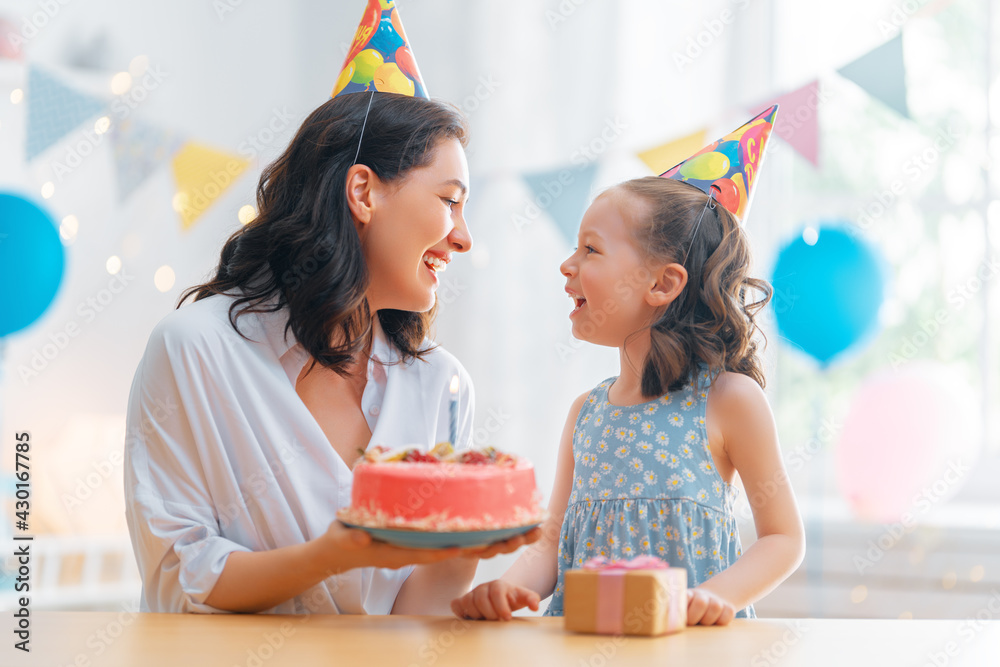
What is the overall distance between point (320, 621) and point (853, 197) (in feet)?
8.73

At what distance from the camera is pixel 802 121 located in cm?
229

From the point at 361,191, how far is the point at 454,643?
0.80 m

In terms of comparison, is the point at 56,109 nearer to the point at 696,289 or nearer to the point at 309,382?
the point at 309,382

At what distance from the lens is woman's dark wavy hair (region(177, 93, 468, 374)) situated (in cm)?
132

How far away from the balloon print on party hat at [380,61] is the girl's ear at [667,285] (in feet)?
1.85

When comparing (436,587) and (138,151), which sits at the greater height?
(138,151)

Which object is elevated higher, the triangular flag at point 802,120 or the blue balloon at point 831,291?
the triangular flag at point 802,120

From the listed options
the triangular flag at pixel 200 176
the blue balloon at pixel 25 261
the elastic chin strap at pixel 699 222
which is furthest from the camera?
the triangular flag at pixel 200 176

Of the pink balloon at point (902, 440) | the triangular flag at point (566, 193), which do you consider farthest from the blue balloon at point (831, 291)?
the triangular flag at point (566, 193)

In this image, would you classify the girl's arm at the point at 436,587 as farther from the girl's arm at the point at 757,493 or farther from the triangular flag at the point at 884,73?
the triangular flag at the point at 884,73

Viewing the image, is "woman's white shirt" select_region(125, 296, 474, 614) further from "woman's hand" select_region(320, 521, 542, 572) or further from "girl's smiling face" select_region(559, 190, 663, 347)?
"girl's smiling face" select_region(559, 190, 663, 347)

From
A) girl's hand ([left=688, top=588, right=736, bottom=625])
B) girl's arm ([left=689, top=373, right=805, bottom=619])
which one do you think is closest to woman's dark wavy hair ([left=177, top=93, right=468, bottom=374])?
girl's arm ([left=689, top=373, right=805, bottom=619])

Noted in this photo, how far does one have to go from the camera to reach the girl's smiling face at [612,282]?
1.47 meters

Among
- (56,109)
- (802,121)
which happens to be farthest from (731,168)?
(56,109)
